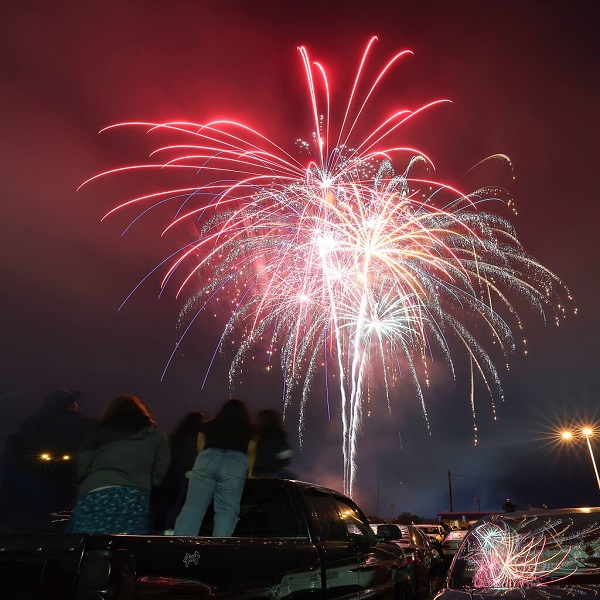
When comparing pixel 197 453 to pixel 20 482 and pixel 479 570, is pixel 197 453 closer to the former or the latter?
pixel 20 482

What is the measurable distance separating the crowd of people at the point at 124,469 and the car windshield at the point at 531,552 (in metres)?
1.83

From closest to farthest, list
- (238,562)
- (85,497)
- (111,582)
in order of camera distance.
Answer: (111,582) → (238,562) → (85,497)

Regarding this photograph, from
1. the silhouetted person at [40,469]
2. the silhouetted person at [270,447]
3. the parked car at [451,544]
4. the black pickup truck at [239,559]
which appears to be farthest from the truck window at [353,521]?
the parked car at [451,544]

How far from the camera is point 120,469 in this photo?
419 cm

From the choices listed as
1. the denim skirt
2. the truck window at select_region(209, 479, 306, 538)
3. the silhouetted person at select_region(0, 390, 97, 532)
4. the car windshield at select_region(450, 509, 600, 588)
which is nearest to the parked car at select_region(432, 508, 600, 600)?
the car windshield at select_region(450, 509, 600, 588)

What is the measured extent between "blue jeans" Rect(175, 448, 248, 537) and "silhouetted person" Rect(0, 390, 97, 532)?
1037 millimetres

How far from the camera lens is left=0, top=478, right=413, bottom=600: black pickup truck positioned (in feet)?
8.53

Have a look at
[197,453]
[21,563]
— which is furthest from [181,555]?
[197,453]

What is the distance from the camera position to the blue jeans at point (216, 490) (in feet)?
15.2

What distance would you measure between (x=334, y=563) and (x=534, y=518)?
1.56 m

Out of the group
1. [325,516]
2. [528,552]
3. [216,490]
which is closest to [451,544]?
[325,516]

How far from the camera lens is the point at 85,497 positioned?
4.13 meters

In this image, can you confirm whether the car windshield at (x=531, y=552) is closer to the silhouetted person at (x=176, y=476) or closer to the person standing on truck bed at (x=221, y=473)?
the person standing on truck bed at (x=221, y=473)

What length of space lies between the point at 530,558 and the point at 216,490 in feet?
7.74
